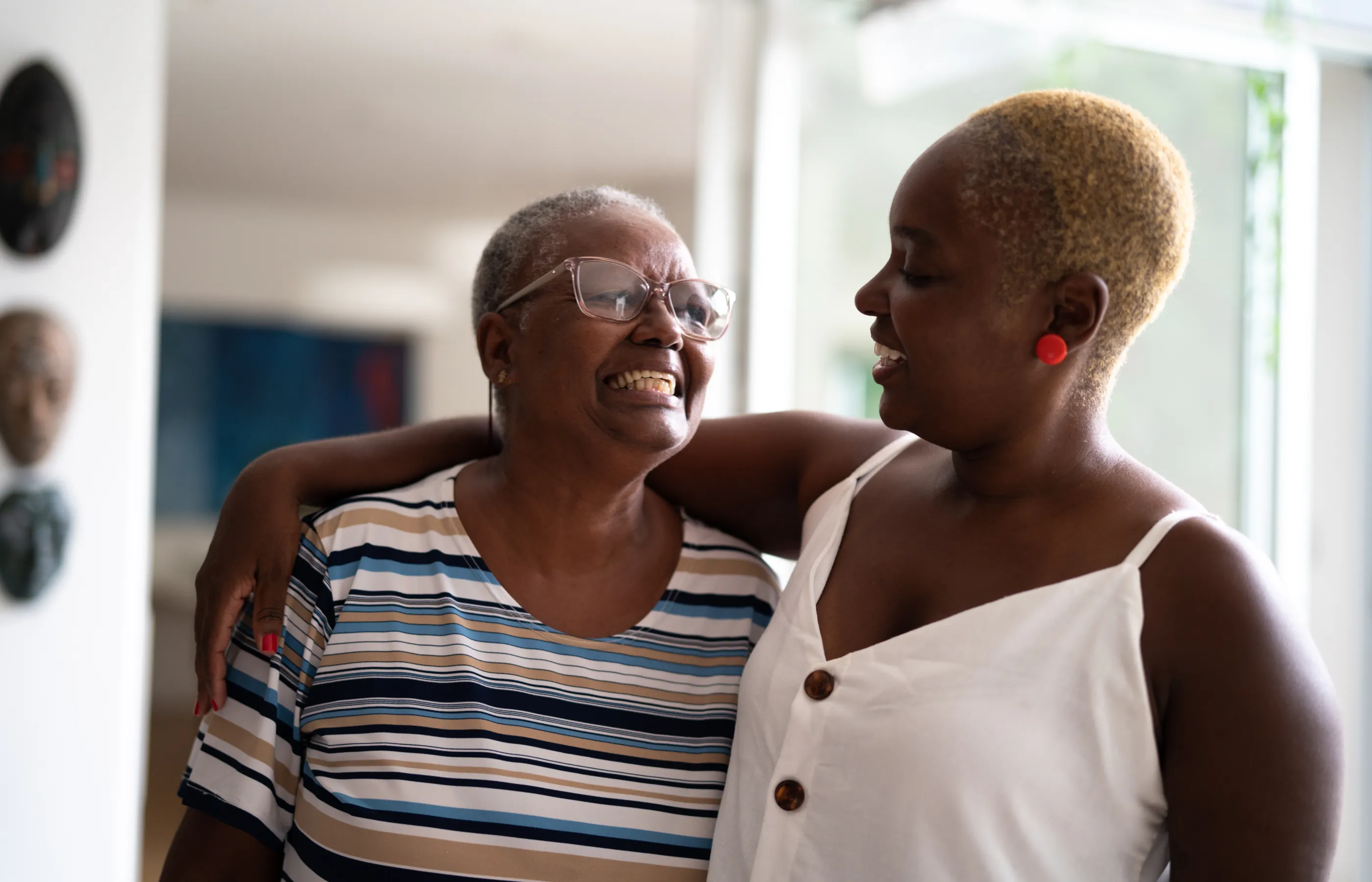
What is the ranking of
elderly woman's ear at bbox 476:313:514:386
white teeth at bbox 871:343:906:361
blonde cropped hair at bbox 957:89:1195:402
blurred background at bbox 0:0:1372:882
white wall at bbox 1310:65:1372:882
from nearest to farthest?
1. blonde cropped hair at bbox 957:89:1195:402
2. white teeth at bbox 871:343:906:361
3. elderly woman's ear at bbox 476:313:514:386
4. blurred background at bbox 0:0:1372:882
5. white wall at bbox 1310:65:1372:882

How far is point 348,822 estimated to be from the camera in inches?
52.7

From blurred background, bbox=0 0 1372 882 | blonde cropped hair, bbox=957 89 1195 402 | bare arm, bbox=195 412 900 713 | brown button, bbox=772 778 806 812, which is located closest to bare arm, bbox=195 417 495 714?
bare arm, bbox=195 412 900 713

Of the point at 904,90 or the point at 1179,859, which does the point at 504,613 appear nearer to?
the point at 1179,859

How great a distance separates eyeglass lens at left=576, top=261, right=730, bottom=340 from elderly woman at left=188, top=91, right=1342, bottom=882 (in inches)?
12.2

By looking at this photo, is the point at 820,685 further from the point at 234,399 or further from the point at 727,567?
the point at 234,399

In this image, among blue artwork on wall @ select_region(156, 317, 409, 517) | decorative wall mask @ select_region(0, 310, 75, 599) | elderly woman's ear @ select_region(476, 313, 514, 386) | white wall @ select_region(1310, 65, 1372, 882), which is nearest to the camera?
elderly woman's ear @ select_region(476, 313, 514, 386)

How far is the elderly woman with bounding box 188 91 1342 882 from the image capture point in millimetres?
1064

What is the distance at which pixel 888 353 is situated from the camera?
1.28 meters

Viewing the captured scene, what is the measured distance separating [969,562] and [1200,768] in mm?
290

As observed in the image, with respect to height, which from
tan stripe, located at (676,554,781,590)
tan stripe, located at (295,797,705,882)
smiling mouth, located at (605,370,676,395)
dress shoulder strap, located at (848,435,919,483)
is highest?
smiling mouth, located at (605,370,676,395)

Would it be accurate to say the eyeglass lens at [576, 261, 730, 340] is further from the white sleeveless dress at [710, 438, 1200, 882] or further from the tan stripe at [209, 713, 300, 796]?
the tan stripe at [209, 713, 300, 796]

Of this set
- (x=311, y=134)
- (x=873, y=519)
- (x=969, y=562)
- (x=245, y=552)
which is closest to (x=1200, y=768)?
(x=969, y=562)

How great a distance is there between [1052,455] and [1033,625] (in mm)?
181

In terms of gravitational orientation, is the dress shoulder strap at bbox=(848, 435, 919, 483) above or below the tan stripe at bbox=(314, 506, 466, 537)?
above
